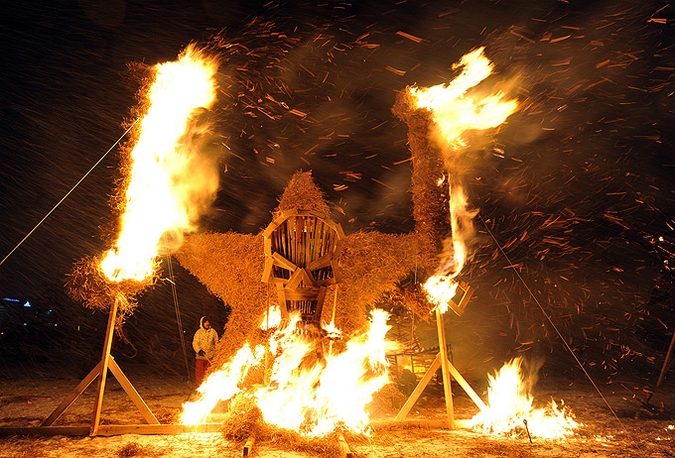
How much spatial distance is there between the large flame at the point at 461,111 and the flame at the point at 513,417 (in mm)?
2038

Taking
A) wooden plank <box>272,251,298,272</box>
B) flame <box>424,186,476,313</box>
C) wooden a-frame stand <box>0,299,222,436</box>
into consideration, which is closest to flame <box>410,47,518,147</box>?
flame <box>424,186,476,313</box>

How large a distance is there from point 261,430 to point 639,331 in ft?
64.9

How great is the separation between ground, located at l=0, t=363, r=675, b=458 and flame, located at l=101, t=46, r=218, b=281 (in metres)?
2.43

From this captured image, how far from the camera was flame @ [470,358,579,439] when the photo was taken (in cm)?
624

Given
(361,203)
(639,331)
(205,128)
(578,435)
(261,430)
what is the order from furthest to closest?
(639,331) < (361,203) < (205,128) < (578,435) < (261,430)

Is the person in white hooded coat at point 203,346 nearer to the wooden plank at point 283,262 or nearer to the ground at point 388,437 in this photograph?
the ground at point 388,437

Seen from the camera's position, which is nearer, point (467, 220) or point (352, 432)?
point (352, 432)

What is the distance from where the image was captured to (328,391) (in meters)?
5.93

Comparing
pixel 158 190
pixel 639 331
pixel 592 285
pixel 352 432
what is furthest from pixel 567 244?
pixel 158 190

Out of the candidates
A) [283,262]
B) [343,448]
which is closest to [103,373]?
[283,262]

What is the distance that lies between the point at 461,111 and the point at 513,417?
17.9 feet

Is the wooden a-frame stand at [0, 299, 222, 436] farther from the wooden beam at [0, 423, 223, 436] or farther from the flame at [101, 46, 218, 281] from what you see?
the flame at [101, 46, 218, 281]

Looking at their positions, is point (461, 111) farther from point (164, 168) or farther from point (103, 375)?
point (103, 375)

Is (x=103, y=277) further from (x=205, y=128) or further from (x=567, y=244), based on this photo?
(x=567, y=244)
